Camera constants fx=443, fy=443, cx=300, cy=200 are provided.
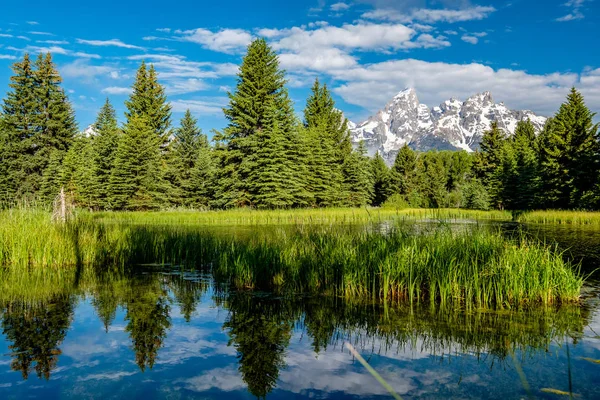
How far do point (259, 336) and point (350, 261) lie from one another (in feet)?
8.65

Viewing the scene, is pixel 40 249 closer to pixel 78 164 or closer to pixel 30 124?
pixel 78 164

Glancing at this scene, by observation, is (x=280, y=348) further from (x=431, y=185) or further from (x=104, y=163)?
(x=431, y=185)

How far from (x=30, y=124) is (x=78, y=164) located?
356 inches

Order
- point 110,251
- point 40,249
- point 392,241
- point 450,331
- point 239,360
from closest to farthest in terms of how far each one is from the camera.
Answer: point 239,360, point 450,331, point 392,241, point 40,249, point 110,251

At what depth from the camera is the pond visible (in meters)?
4.13

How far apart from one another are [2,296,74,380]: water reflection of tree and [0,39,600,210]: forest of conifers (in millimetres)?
21256

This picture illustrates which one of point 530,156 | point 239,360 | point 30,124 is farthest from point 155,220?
point 530,156

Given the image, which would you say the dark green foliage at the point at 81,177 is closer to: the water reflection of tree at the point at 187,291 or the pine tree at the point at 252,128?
the pine tree at the point at 252,128

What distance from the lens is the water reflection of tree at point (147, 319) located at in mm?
5127

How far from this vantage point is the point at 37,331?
220 inches

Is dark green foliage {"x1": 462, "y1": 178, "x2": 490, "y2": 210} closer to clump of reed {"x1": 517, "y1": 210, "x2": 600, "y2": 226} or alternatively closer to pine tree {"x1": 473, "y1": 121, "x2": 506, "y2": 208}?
pine tree {"x1": 473, "y1": 121, "x2": 506, "y2": 208}

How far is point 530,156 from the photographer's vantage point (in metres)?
42.1

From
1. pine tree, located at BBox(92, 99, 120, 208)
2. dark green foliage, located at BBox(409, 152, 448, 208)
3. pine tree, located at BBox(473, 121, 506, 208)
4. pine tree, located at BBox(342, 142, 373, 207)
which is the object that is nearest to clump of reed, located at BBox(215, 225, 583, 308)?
pine tree, located at BBox(92, 99, 120, 208)

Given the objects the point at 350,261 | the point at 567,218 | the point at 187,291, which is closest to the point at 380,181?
the point at 567,218
